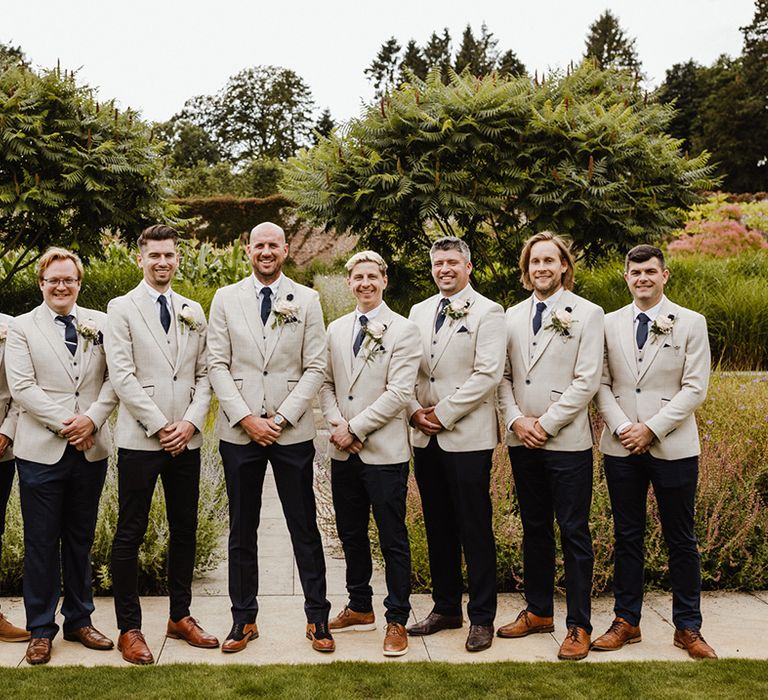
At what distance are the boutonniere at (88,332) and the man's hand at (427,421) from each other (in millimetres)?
1852

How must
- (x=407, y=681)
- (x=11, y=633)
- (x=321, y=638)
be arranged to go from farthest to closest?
(x=11, y=633) → (x=321, y=638) → (x=407, y=681)

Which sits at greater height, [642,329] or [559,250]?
[559,250]

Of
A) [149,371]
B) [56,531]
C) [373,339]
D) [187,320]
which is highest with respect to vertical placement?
[187,320]

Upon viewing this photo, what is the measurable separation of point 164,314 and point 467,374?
5.76ft

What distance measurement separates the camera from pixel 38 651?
174 inches

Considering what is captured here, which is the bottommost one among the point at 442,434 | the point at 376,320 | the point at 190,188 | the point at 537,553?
the point at 537,553

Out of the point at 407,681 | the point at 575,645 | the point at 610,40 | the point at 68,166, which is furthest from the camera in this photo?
the point at 610,40

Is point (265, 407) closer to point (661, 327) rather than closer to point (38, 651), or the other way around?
point (38, 651)

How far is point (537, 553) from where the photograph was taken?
4805 mm

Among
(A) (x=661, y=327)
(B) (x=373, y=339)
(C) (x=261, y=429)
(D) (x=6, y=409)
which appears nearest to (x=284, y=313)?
(B) (x=373, y=339)

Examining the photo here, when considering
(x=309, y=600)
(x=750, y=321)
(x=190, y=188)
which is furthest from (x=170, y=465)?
(x=190, y=188)

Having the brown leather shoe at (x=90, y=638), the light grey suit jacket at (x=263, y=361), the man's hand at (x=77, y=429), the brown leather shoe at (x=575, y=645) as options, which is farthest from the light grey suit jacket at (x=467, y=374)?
the brown leather shoe at (x=90, y=638)

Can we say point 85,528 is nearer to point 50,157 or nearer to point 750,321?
point 50,157

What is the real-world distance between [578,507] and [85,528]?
2780 millimetres
